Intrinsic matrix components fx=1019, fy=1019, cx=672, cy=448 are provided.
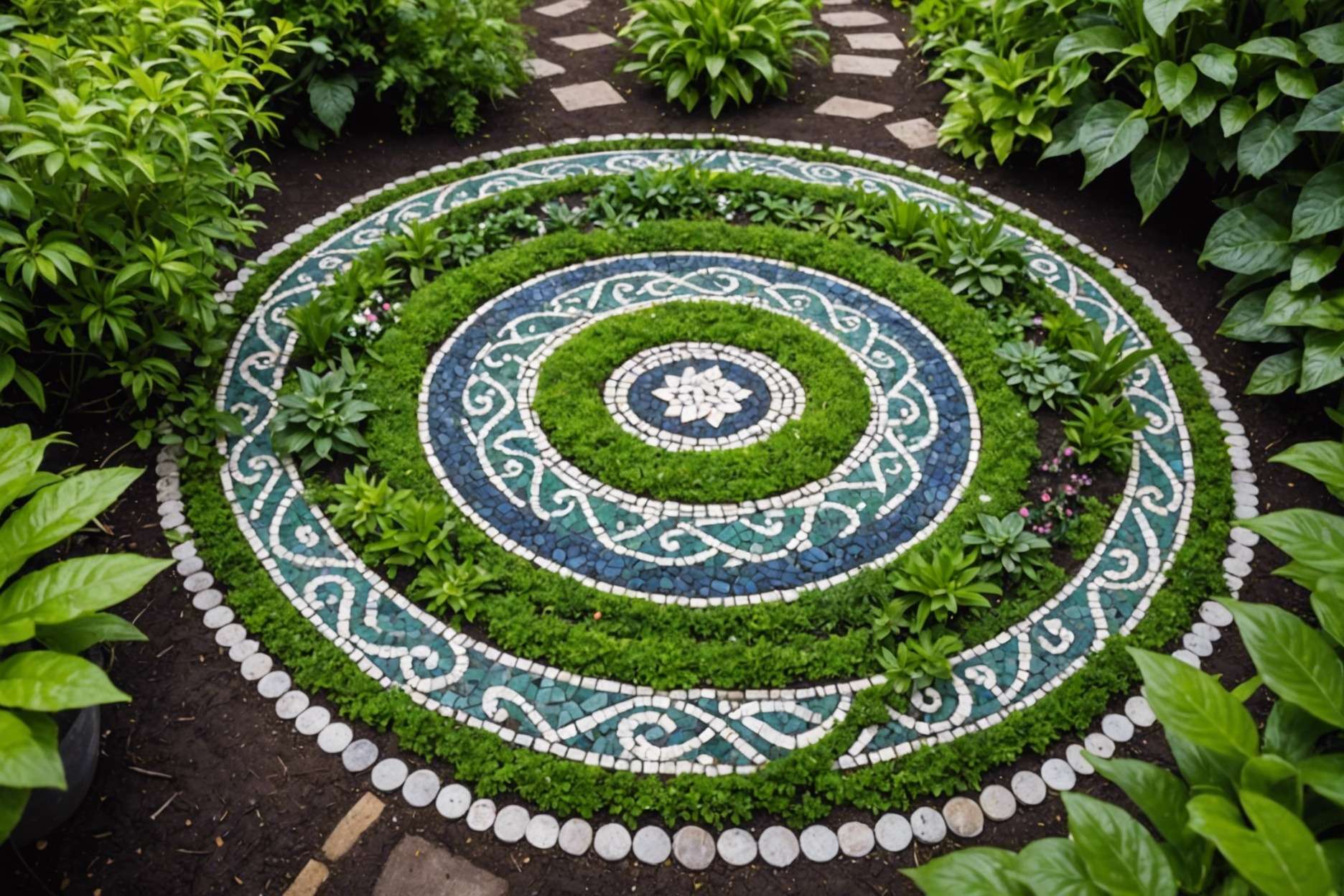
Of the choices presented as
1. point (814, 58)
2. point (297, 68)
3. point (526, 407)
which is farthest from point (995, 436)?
point (297, 68)

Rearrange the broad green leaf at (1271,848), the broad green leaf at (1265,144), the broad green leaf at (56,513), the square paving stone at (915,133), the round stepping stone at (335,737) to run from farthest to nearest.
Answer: the square paving stone at (915,133), the broad green leaf at (1265,144), the round stepping stone at (335,737), the broad green leaf at (56,513), the broad green leaf at (1271,848)

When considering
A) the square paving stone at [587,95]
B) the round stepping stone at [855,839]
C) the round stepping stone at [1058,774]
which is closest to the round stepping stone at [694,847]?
the round stepping stone at [855,839]

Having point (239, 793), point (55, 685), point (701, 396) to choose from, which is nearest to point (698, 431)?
point (701, 396)

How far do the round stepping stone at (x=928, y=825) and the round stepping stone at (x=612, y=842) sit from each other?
0.86 meters

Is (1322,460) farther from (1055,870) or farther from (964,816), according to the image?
(1055,870)

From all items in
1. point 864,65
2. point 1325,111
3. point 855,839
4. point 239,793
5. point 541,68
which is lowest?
point 239,793

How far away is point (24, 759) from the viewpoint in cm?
221

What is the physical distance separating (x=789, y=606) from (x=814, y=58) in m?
4.84

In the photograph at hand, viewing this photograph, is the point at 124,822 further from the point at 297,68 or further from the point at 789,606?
the point at 297,68

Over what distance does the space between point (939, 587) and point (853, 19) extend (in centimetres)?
578

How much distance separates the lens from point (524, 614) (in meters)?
3.61

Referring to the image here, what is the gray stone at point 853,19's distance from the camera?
7.81 meters

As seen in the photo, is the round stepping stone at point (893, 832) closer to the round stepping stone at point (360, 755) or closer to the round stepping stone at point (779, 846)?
the round stepping stone at point (779, 846)

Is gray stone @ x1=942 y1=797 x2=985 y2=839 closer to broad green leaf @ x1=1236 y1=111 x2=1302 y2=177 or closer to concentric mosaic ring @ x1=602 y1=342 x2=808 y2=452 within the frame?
concentric mosaic ring @ x1=602 y1=342 x2=808 y2=452
